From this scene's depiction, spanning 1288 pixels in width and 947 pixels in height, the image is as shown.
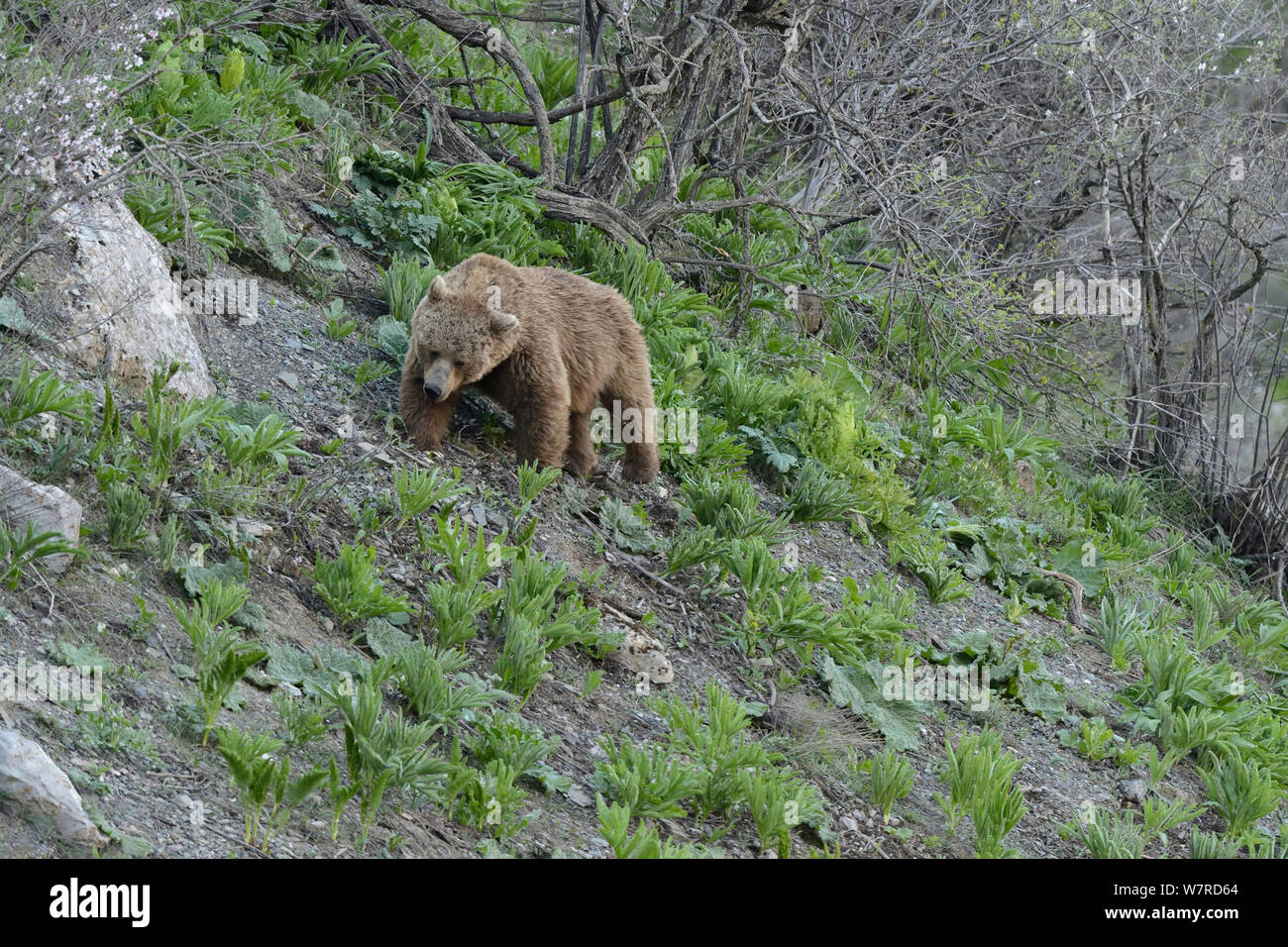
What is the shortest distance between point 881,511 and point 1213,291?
427 centimetres

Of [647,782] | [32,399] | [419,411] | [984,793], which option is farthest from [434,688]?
[984,793]

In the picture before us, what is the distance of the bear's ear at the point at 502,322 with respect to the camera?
5.80 metres

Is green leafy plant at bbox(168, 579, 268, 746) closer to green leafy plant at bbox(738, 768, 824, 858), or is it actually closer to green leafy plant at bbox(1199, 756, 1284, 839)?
green leafy plant at bbox(738, 768, 824, 858)

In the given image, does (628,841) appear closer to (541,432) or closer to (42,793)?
(42,793)

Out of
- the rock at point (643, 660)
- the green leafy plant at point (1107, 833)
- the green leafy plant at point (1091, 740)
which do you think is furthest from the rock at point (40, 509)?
the green leafy plant at point (1091, 740)

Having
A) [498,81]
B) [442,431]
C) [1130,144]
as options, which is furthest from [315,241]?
[1130,144]

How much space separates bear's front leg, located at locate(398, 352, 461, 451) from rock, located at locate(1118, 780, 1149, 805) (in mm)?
3592

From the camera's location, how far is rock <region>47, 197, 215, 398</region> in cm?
519

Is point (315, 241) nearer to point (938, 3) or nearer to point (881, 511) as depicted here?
point (881, 511)

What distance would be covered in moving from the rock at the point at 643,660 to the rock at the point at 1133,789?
2.23 metres

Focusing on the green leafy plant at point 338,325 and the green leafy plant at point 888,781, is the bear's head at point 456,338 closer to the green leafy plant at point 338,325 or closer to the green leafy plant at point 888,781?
the green leafy plant at point 338,325

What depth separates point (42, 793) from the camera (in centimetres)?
310

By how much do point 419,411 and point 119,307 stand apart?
1.39 m

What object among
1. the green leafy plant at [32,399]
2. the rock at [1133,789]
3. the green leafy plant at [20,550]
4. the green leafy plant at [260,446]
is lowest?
the rock at [1133,789]
